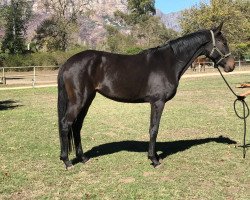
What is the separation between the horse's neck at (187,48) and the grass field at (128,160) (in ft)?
5.68

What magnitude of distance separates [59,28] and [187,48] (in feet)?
179

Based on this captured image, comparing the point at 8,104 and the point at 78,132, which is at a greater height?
the point at 78,132

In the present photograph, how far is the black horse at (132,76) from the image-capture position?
248 inches

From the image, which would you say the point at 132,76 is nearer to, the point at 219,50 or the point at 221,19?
the point at 219,50

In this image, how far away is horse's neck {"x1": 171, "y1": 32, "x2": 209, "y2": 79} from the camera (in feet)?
21.5

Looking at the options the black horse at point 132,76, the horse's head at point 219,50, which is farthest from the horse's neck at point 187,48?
the horse's head at point 219,50

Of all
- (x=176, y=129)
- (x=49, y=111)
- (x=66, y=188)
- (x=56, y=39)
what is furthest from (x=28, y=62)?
(x=66, y=188)

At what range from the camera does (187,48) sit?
6.61 metres

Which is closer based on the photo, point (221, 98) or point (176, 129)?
point (176, 129)

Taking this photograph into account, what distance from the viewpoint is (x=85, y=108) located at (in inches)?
261

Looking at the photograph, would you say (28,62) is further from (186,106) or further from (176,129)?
(176,129)

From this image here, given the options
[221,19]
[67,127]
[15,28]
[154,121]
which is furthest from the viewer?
[15,28]

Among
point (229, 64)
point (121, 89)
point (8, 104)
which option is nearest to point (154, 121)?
point (121, 89)

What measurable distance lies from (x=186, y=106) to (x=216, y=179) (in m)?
8.34
